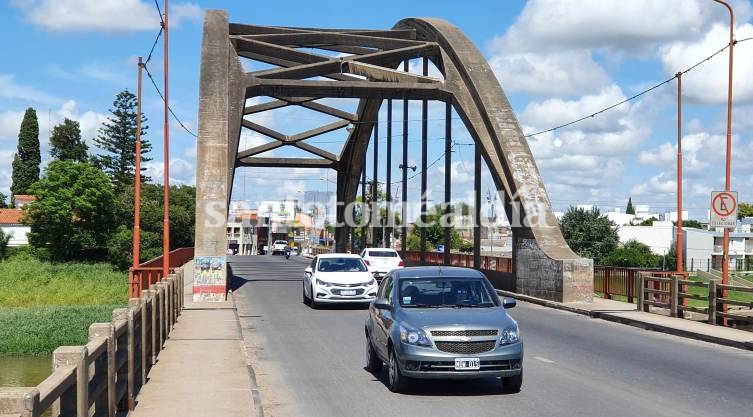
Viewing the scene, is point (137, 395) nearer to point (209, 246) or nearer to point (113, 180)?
point (209, 246)

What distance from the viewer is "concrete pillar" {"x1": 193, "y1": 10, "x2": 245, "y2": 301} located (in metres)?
27.9

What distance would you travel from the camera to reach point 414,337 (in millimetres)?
10539

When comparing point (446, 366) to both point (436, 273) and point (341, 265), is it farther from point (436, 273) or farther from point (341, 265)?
point (341, 265)

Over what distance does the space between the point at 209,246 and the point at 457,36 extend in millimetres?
15973

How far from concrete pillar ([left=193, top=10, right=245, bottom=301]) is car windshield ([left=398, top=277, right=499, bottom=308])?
16.8 meters

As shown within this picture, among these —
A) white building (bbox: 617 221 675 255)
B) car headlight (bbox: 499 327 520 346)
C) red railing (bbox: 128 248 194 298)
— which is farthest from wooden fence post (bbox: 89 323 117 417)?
white building (bbox: 617 221 675 255)

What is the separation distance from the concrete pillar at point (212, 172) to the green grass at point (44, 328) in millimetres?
4120

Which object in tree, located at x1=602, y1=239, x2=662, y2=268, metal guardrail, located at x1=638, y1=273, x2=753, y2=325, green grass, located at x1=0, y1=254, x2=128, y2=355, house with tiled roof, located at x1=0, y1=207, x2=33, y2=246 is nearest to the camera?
metal guardrail, located at x1=638, y1=273, x2=753, y2=325

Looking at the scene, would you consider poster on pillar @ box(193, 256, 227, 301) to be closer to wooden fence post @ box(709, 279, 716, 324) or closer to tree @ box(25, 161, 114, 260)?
wooden fence post @ box(709, 279, 716, 324)

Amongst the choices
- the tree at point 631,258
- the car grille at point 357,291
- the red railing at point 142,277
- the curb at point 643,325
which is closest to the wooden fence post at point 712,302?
the curb at point 643,325

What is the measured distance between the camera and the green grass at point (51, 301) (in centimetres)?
2639

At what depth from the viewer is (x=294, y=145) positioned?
63.9 m

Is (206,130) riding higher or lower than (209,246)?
higher

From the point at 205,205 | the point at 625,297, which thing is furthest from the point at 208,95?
the point at 625,297
